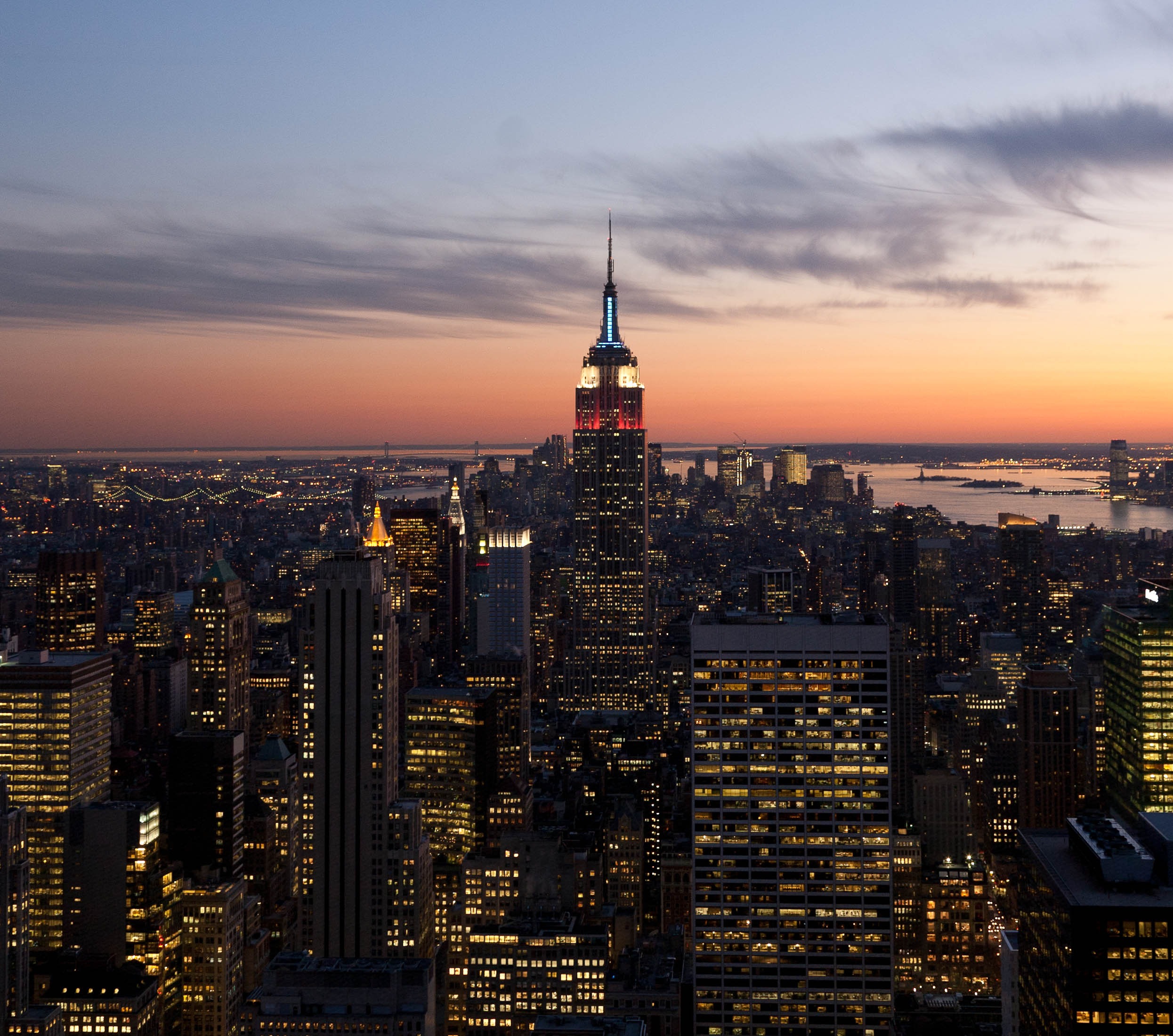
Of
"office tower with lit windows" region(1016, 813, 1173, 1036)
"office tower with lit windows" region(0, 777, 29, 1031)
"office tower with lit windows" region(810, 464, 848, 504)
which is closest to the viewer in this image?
"office tower with lit windows" region(1016, 813, 1173, 1036)

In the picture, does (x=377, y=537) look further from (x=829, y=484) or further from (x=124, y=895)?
(x=829, y=484)

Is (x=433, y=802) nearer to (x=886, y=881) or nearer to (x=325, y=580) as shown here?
(x=325, y=580)

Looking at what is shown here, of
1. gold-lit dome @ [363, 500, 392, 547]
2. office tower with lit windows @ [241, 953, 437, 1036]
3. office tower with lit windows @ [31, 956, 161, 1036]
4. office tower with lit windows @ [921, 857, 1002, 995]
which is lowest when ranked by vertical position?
office tower with lit windows @ [921, 857, 1002, 995]

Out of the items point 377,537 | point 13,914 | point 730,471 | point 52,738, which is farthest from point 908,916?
point 730,471

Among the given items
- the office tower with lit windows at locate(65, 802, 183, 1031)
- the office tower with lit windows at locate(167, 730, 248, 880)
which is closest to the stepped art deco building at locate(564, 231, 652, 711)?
the office tower with lit windows at locate(167, 730, 248, 880)

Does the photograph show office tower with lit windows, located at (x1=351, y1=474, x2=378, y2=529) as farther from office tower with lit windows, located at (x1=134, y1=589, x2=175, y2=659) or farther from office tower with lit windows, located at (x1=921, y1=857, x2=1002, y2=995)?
office tower with lit windows, located at (x1=921, y1=857, x2=1002, y2=995)

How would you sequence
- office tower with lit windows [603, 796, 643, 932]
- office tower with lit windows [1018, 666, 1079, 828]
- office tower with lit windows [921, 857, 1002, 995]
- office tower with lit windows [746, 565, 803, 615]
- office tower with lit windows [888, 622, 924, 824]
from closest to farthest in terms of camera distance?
office tower with lit windows [921, 857, 1002, 995], office tower with lit windows [603, 796, 643, 932], office tower with lit windows [1018, 666, 1079, 828], office tower with lit windows [888, 622, 924, 824], office tower with lit windows [746, 565, 803, 615]
